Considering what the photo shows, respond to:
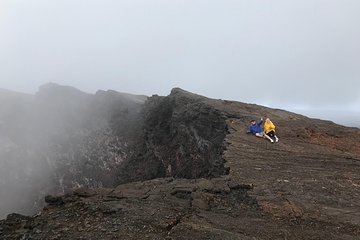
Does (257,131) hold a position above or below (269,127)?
below

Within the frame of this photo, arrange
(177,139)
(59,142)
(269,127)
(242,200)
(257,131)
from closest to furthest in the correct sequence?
(242,200), (269,127), (257,131), (177,139), (59,142)

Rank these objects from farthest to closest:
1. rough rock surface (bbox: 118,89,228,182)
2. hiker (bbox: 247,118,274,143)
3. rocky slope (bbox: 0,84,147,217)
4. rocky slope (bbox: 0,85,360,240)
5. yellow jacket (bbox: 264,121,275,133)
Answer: rocky slope (bbox: 0,84,147,217), rough rock surface (bbox: 118,89,228,182), hiker (bbox: 247,118,274,143), yellow jacket (bbox: 264,121,275,133), rocky slope (bbox: 0,85,360,240)

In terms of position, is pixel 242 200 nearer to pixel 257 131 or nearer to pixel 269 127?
pixel 269 127

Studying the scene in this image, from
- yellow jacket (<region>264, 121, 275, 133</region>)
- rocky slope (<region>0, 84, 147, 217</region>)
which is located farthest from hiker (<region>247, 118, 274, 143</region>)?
rocky slope (<region>0, 84, 147, 217</region>)

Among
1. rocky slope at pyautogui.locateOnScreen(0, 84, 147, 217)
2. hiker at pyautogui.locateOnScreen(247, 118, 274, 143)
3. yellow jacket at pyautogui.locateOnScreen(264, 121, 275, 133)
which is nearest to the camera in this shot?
yellow jacket at pyautogui.locateOnScreen(264, 121, 275, 133)

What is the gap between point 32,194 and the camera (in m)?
45.9

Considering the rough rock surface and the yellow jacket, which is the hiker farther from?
the rough rock surface

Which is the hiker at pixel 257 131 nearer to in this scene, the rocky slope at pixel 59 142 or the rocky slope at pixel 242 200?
the rocky slope at pixel 242 200

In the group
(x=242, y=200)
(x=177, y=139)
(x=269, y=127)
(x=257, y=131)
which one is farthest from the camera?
(x=177, y=139)

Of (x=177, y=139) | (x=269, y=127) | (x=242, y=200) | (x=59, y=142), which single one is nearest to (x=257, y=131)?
(x=269, y=127)

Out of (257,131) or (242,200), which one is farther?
(257,131)

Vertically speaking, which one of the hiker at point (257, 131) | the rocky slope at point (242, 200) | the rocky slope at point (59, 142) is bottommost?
the rocky slope at point (59, 142)

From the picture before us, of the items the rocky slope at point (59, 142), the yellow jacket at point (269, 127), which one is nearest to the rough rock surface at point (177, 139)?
the rocky slope at point (59, 142)

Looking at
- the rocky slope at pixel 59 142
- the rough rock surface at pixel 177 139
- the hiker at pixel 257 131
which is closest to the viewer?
the hiker at pixel 257 131
